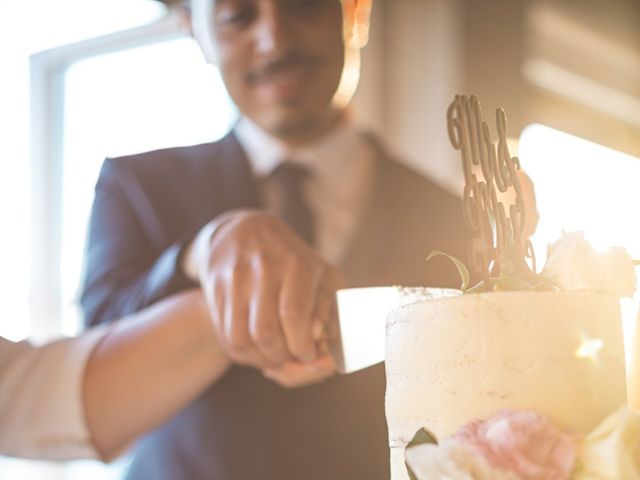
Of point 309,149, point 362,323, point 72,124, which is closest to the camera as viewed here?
point 362,323

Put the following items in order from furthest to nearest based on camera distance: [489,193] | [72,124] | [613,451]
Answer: [72,124] → [489,193] → [613,451]

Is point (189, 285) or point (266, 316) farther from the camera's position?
point (189, 285)

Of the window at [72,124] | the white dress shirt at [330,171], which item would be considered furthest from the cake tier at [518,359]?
the window at [72,124]

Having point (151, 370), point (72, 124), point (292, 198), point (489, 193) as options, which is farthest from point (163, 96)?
point (489, 193)

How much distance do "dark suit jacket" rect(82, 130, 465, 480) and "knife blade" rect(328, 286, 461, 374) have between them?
0.02 metres

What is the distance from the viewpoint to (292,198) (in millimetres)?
797

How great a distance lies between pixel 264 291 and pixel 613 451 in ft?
1.16

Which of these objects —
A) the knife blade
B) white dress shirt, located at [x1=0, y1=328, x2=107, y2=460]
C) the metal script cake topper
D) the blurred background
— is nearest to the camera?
the metal script cake topper

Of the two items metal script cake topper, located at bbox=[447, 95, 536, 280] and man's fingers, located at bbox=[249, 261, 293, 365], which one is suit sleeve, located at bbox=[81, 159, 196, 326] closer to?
man's fingers, located at bbox=[249, 261, 293, 365]

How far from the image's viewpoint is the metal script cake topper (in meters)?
0.44

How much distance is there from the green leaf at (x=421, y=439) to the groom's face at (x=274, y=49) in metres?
0.44

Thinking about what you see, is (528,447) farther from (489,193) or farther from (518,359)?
(489,193)

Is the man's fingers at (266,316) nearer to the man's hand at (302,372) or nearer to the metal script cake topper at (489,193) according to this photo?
the man's hand at (302,372)

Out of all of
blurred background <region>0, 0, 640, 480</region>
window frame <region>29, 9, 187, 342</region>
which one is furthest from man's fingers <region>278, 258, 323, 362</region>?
window frame <region>29, 9, 187, 342</region>
